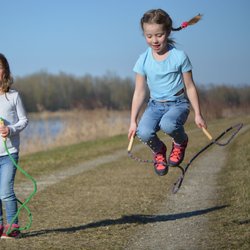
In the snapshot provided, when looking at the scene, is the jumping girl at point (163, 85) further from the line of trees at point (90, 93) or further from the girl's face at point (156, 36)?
the line of trees at point (90, 93)

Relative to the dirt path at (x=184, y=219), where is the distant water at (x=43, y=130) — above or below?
below

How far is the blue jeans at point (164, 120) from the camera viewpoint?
6562 millimetres

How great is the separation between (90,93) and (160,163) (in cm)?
5021

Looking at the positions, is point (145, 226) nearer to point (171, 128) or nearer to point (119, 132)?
point (171, 128)

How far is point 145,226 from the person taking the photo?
8.36 metres

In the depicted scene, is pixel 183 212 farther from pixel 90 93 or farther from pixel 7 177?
pixel 90 93

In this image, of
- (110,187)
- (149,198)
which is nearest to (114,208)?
(149,198)

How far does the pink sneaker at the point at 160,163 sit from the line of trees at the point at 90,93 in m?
22.7

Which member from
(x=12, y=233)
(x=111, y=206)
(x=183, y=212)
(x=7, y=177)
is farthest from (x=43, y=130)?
(x=7, y=177)

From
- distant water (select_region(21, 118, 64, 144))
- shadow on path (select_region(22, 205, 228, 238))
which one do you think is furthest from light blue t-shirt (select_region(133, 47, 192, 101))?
distant water (select_region(21, 118, 64, 144))

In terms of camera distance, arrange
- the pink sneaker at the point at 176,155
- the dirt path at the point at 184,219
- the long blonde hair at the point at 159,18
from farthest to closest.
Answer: the dirt path at the point at 184,219, the pink sneaker at the point at 176,155, the long blonde hair at the point at 159,18

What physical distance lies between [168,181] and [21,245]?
643cm

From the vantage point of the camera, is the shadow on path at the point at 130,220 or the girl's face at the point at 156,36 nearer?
the girl's face at the point at 156,36

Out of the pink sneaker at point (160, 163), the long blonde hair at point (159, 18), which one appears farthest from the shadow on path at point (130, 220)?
the long blonde hair at point (159, 18)
